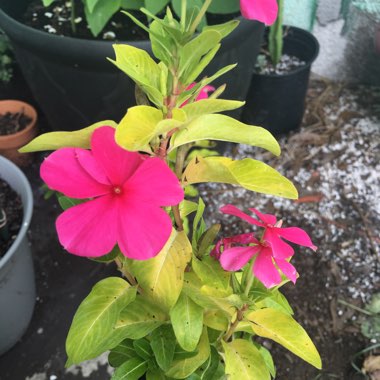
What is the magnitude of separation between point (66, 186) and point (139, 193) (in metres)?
0.09

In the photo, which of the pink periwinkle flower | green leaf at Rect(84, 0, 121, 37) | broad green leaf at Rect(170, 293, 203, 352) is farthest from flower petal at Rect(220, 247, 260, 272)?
green leaf at Rect(84, 0, 121, 37)

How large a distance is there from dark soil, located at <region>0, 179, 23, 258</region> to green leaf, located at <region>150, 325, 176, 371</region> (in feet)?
2.21

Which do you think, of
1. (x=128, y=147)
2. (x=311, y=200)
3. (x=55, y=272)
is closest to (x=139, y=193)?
(x=128, y=147)

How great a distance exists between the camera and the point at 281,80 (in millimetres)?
2010

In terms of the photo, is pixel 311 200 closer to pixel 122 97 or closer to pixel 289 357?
A: pixel 289 357

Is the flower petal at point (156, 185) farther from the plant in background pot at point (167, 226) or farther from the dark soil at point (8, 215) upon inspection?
the dark soil at point (8, 215)

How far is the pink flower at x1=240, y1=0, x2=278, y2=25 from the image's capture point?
58 centimetres

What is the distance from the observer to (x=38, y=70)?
159 cm

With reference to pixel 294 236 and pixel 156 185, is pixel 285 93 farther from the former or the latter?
pixel 156 185

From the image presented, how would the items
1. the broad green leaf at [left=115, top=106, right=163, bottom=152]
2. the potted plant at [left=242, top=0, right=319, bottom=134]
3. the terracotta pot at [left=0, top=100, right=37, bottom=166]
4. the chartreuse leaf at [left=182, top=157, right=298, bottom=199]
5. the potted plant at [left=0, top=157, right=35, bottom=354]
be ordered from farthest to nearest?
the potted plant at [left=242, top=0, right=319, bottom=134], the terracotta pot at [left=0, top=100, right=37, bottom=166], the potted plant at [left=0, top=157, right=35, bottom=354], the chartreuse leaf at [left=182, top=157, right=298, bottom=199], the broad green leaf at [left=115, top=106, right=163, bottom=152]

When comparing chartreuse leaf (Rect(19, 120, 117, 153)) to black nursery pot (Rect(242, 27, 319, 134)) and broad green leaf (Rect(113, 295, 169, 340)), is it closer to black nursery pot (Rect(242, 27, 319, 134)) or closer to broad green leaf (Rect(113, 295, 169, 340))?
broad green leaf (Rect(113, 295, 169, 340))

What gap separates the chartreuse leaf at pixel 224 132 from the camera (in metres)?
0.62

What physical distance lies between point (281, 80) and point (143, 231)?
1.58m

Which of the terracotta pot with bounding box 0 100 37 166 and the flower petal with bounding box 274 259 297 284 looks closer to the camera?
the flower petal with bounding box 274 259 297 284
